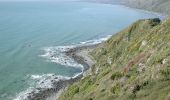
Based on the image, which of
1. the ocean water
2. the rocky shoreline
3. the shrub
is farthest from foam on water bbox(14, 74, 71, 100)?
the shrub

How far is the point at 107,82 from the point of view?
168 feet

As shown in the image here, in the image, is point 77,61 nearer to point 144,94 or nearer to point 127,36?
point 127,36

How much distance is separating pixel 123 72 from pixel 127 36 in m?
61.3

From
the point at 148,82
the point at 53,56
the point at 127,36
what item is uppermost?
the point at 148,82

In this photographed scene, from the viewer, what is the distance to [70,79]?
323 ft

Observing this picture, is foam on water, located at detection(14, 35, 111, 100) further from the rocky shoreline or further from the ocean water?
the rocky shoreline

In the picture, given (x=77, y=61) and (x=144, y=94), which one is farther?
(x=77, y=61)

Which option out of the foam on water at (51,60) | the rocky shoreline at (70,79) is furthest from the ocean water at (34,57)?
the rocky shoreline at (70,79)

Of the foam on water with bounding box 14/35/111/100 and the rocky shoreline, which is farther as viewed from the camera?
the foam on water with bounding box 14/35/111/100

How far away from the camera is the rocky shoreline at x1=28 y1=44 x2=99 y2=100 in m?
84.4

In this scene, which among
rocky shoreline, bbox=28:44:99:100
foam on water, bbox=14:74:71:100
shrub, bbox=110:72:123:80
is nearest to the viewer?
shrub, bbox=110:72:123:80

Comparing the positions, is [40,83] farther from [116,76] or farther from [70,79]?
[116,76]

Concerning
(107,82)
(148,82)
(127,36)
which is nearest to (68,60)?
(127,36)

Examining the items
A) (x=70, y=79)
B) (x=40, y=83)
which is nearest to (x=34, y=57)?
(x=70, y=79)
